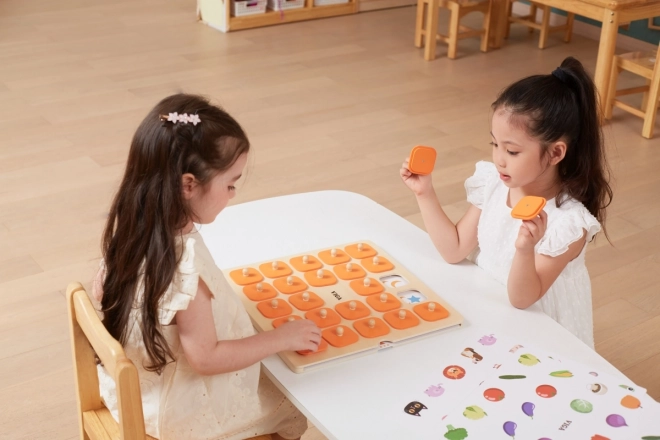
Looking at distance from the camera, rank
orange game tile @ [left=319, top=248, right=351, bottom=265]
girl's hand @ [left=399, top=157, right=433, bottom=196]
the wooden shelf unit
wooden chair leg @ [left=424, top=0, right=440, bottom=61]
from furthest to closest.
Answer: the wooden shelf unit < wooden chair leg @ [left=424, top=0, right=440, bottom=61] < girl's hand @ [left=399, top=157, right=433, bottom=196] < orange game tile @ [left=319, top=248, right=351, bottom=265]

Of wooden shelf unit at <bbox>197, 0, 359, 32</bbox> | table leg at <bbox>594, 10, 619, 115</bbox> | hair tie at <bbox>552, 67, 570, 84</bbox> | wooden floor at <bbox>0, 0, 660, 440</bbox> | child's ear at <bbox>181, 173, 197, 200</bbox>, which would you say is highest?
hair tie at <bbox>552, 67, 570, 84</bbox>

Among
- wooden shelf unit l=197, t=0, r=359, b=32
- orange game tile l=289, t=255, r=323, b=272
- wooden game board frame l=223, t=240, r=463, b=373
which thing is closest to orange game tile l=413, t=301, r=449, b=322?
wooden game board frame l=223, t=240, r=463, b=373

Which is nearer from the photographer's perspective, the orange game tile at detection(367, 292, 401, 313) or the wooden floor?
the orange game tile at detection(367, 292, 401, 313)

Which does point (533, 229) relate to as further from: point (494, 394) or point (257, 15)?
point (257, 15)

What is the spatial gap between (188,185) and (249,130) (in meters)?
2.51

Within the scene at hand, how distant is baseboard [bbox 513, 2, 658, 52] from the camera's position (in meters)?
5.07

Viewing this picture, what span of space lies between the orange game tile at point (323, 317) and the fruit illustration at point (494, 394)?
10.9 inches

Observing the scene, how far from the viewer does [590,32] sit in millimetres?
5320

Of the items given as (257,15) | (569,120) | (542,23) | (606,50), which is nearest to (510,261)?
(569,120)

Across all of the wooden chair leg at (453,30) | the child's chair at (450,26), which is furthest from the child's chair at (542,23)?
the wooden chair leg at (453,30)

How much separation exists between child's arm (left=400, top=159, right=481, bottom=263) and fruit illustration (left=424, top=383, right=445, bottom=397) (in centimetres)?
42

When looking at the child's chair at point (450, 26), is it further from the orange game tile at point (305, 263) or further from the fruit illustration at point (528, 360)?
the fruit illustration at point (528, 360)

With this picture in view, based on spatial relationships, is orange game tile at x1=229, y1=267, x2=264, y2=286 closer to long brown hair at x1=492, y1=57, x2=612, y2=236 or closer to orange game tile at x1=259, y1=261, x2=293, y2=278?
orange game tile at x1=259, y1=261, x2=293, y2=278

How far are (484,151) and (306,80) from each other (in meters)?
1.14
